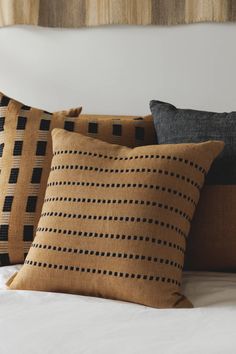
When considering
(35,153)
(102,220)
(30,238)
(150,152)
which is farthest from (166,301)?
→ (35,153)

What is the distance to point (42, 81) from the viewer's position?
2455mm

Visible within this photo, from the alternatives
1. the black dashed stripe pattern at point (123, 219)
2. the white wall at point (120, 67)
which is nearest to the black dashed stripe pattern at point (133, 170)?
the black dashed stripe pattern at point (123, 219)

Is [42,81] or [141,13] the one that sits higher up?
[141,13]

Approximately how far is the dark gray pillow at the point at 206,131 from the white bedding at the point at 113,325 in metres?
0.30

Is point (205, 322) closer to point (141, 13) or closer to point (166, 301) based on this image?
point (166, 301)

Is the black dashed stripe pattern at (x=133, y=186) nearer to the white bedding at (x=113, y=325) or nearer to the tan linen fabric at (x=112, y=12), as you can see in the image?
the white bedding at (x=113, y=325)

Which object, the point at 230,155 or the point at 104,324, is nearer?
the point at 104,324

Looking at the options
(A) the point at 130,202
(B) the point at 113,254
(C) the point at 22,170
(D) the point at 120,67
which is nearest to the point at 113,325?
(B) the point at 113,254

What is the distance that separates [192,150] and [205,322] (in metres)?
0.44

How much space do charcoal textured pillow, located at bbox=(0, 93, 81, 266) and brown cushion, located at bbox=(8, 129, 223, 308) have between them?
14 cm

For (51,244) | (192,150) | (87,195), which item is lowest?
(51,244)

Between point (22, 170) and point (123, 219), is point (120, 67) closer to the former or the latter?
point (22, 170)

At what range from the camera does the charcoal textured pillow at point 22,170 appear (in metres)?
1.81

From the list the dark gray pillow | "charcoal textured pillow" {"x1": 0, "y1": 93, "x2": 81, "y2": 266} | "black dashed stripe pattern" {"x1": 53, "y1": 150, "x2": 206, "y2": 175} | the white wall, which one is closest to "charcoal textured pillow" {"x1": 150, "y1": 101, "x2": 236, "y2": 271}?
the dark gray pillow
